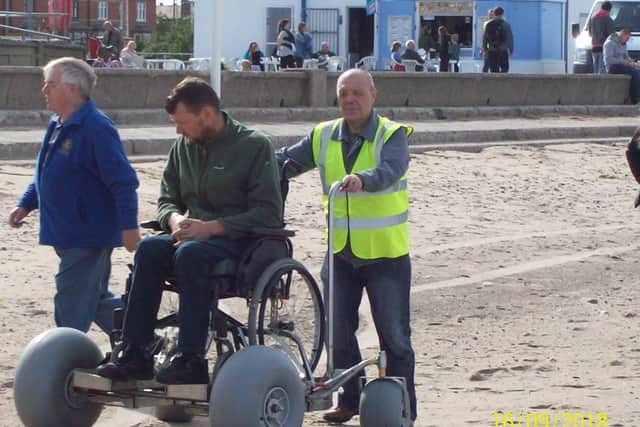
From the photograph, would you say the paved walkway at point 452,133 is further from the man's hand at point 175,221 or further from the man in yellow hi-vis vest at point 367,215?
the man's hand at point 175,221

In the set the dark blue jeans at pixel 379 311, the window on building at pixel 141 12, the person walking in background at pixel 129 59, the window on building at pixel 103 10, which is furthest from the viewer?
the window on building at pixel 141 12

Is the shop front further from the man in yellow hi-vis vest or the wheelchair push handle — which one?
the wheelchair push handle

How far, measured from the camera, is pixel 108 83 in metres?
19.5

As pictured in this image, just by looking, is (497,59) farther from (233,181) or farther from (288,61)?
(233,181)

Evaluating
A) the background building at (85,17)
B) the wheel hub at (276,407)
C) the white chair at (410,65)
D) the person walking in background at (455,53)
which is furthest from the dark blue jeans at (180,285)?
the person walking in background at (455,53)

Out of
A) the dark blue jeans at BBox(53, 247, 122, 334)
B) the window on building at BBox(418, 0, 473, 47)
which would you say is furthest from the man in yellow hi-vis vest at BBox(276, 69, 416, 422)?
the window on building at BBox(418, 0, 473, 47)

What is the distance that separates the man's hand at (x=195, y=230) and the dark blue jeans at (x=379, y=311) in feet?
2.47

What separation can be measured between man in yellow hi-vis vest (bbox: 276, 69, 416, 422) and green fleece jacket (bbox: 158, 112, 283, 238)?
0.44 m

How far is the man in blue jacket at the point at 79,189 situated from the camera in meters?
6.87

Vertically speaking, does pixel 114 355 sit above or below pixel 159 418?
above

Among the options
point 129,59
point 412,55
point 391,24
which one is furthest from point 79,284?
point 391,24

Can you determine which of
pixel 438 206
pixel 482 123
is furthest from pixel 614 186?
pixel 482 123

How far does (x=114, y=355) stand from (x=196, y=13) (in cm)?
3478

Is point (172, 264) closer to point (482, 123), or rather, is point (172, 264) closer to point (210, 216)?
point (210, 216)
